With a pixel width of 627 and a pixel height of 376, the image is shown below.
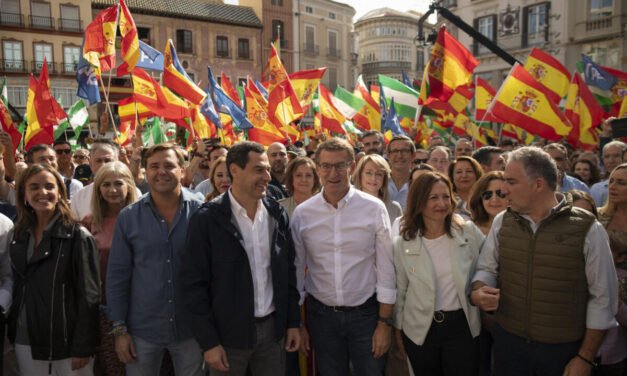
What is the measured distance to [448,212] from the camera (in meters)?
3.32

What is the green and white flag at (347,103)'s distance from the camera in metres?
13.8

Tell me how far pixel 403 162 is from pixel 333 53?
42.8 meters

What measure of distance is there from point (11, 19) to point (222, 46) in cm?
1506

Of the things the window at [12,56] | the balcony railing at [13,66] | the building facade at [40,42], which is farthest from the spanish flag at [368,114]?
the window at [12,56]

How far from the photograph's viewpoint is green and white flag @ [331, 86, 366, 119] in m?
13.8

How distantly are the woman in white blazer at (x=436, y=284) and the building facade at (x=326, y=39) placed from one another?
41.5 m

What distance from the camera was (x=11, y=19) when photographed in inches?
1331

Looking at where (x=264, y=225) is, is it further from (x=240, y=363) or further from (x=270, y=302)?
(x=240, y=363)

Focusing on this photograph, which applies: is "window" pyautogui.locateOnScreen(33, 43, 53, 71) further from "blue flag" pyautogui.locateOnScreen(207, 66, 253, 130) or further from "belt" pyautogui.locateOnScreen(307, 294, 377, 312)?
"belt" pyautogui.locateOnScreen(307, 294, 377, 312)

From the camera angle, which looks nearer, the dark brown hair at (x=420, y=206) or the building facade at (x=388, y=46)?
the dark brown hair at (x=420, y=206)

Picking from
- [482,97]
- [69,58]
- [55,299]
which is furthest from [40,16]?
[55,299]

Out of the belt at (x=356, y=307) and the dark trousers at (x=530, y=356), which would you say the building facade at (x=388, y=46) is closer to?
the belt at (x=356, y=307)

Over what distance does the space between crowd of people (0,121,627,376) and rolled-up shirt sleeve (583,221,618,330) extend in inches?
2.0

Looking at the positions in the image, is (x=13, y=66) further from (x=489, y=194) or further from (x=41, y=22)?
(x=489, y=194)
